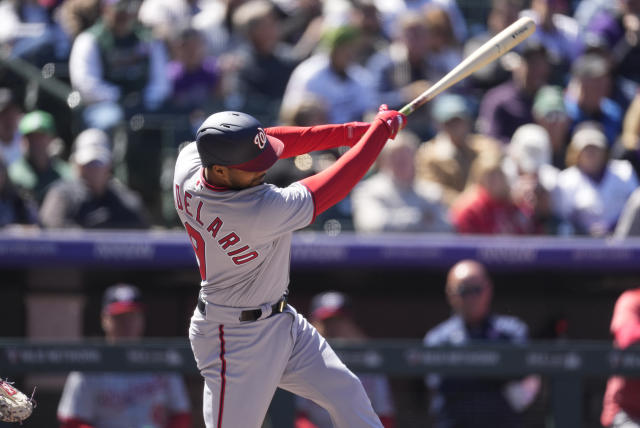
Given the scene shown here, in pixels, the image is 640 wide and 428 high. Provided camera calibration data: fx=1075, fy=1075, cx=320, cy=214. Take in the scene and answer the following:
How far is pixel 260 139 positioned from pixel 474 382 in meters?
2.30

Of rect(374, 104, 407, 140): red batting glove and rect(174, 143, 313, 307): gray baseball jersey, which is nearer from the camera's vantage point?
rect(174, 143, 313, 307): gray baseball jersey

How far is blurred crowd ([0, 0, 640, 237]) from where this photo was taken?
20.9 ft

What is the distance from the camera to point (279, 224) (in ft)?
11.6

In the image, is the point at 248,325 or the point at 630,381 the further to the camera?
the point at 630,381

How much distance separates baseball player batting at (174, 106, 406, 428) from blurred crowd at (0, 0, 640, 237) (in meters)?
2.47

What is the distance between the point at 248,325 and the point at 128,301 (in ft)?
6.18

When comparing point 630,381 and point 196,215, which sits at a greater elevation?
point 196,215

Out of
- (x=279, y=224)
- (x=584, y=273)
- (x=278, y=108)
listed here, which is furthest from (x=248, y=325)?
(x=278, y=108)

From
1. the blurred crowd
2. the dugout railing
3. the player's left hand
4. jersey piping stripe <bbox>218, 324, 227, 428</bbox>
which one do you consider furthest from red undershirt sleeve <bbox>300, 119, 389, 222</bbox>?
the blurred crowd

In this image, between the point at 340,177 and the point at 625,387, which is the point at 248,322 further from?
the point at 625,387

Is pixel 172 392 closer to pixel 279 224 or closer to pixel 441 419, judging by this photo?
pixel 441 419

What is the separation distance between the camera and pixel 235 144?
11.2 ft

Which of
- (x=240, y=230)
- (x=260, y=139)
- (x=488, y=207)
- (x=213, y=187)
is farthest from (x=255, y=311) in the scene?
(x=488, y=207)

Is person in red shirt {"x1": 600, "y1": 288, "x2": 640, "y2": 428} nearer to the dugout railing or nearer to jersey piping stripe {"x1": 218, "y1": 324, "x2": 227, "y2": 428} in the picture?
the dugout railing
